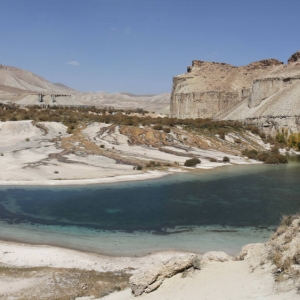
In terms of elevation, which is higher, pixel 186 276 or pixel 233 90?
pixel 233 90

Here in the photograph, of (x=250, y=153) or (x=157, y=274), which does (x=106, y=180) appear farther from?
(x=250, y=153)

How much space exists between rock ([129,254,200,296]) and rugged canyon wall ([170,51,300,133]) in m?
60.1

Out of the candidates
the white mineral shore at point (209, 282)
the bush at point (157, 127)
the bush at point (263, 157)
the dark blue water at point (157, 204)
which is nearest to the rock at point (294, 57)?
the bush at point (157, 127)

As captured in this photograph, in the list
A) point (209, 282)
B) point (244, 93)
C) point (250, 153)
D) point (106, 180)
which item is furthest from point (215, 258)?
point (244, 93)

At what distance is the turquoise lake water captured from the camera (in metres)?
17.3

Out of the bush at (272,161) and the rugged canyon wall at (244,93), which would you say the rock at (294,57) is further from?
the bush at (272,161)

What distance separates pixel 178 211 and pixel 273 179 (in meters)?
15.5

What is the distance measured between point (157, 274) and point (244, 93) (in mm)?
82370

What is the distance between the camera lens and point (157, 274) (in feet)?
29.8

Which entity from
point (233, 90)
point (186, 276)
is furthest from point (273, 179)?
point (233, 90)

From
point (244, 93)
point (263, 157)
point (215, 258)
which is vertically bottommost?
point (215, 258)

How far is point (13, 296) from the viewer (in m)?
11.2

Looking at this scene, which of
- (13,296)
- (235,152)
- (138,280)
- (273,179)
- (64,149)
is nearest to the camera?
(138,280)

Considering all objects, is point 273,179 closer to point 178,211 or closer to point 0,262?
point 178,211
